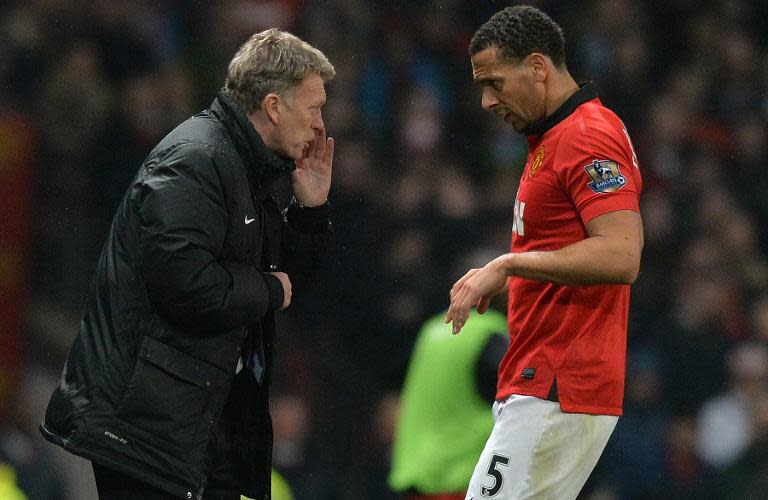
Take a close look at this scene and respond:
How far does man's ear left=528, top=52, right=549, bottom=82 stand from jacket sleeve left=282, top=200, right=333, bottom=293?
0.60 meters

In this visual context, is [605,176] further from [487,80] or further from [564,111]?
[487,80]

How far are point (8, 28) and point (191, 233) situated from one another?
2.66 m

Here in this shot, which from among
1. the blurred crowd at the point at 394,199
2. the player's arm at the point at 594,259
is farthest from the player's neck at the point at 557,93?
the blurred crowd at the point at 394,199

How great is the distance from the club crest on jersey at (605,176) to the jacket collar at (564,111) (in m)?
0.20

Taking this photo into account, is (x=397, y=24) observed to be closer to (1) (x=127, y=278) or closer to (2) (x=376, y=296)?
(2) (x=376, y=296)

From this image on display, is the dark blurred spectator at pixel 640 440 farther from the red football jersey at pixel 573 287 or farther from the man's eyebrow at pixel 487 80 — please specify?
the man's eyebrow at pixel 487 80

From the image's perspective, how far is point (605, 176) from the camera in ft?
8.18

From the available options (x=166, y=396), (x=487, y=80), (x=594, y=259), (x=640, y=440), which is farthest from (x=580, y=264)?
(x=640, y=440)

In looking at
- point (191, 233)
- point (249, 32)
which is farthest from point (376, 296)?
point (191, 233)

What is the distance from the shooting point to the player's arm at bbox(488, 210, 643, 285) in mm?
2447

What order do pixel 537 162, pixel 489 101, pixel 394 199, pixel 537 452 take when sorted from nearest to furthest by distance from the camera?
pixel 537 452, pixel 537 162, pixel 489 101, pixel 394 199

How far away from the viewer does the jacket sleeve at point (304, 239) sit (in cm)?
278

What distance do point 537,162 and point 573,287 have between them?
1.00 feet

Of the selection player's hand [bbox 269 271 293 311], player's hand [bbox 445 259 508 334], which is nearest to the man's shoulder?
player's hand [bbox 445 259 508 334]
